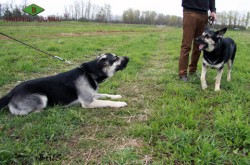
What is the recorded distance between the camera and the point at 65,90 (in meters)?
3.93

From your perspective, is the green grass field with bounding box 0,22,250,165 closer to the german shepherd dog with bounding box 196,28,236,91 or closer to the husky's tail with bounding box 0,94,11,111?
the husky's tail with bounding box 0,94,11,111

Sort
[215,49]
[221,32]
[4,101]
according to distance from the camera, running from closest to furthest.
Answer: [4,101]
[221,32]
[215,49]

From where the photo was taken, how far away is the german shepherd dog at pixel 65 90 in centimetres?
365

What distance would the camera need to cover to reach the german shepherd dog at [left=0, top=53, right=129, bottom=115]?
3648 mm

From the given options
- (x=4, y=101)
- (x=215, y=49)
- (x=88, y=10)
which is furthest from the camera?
(x=88, y=10)

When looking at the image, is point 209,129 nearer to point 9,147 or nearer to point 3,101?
point 9,147

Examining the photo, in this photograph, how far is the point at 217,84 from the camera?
496 centimetres

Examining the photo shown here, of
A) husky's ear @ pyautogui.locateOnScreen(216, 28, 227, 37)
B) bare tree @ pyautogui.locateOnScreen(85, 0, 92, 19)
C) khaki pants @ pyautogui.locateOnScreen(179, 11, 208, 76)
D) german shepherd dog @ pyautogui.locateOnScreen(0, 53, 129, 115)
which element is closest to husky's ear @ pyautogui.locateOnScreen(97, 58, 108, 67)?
german shepherd dog @ pyautogui.locateOnScreen(0, 53, 129, 115)

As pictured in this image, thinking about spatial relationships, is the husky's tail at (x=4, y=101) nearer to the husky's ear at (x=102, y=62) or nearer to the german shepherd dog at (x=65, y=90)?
the german shepherd dog at (x=65, y=90)

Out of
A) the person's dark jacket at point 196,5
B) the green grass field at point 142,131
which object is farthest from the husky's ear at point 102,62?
the person's dark jacket at point 196,5

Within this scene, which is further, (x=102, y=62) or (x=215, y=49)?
(x=215, y=49)

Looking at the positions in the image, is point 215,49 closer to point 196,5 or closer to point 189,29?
point 189,29

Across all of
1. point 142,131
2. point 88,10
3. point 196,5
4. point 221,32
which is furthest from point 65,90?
point 88,10

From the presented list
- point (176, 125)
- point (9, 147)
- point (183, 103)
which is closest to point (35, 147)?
point (9, 147)
